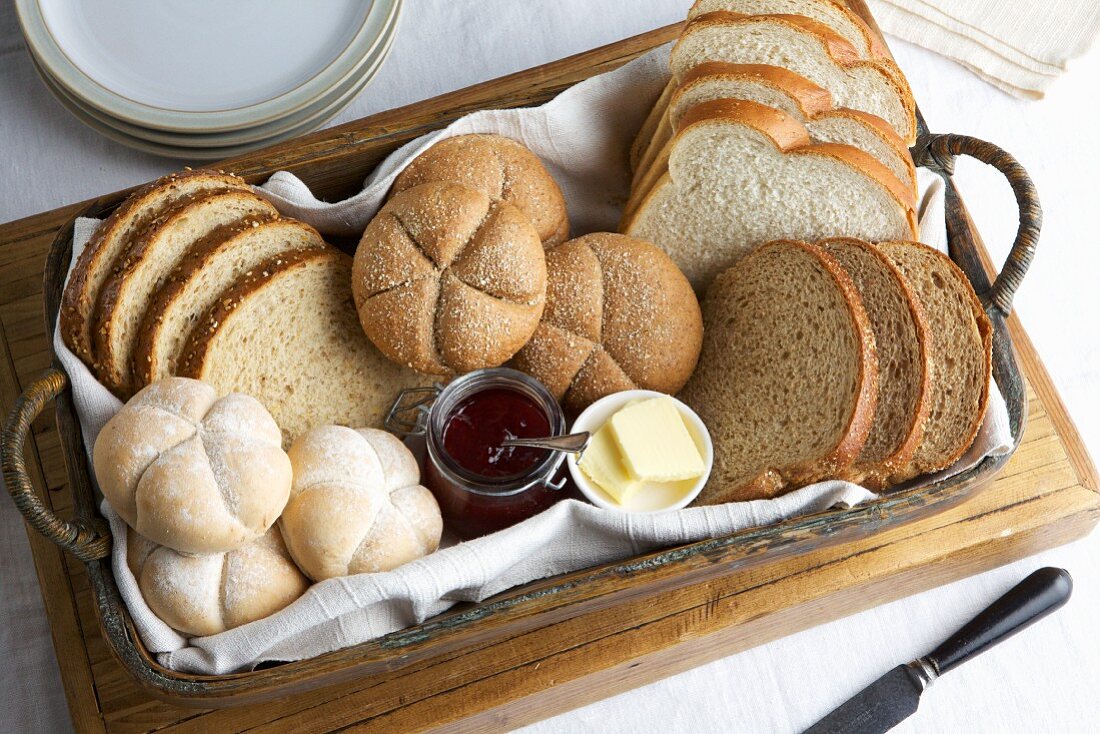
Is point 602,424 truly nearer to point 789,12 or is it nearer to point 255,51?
point 789,12

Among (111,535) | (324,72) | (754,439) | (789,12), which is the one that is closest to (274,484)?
(111,535)

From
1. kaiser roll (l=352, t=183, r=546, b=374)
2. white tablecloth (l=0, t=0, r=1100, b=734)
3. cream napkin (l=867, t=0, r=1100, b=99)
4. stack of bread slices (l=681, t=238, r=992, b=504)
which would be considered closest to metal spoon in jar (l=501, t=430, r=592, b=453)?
kaiser roll (l=352, t=183, r=546, b=374)

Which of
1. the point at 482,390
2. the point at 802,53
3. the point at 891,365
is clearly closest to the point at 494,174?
the point at 482,390

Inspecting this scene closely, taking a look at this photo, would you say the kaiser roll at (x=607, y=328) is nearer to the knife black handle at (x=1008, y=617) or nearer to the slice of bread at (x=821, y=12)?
the slice of bread at (x=821, y=12)

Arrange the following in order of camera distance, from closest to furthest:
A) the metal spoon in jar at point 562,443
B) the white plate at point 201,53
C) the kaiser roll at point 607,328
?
the metal spoon in jar at point 562,443 < the kaiser roll at point 607,328 < the white plate at point 201,53

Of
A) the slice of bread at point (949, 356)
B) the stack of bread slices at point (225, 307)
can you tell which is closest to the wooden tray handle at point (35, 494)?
the stack of bread slices at point (225, 307)
